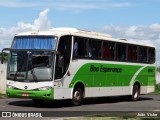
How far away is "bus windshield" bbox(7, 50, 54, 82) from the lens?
20.6 m

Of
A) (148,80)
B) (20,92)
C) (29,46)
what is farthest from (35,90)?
(148,80)

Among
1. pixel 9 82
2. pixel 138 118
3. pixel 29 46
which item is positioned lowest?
pixel 138 118

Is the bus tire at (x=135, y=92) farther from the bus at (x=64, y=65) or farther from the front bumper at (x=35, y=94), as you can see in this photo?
the front bumper at (x=35, y=94)

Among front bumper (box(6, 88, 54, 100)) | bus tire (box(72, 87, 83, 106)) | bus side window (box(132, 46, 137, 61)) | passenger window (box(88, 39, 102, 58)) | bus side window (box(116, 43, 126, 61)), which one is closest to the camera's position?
front bumper (box(6, 88, 54, 100))

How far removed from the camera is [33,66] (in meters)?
20.7

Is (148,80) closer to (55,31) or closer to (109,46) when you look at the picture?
(109,46)

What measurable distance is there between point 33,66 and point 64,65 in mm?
1436

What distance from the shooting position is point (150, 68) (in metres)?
30.1

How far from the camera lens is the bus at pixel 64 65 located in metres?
20.7

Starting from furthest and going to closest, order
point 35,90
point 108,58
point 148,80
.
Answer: point 148,80, point 108,58, point 35,90

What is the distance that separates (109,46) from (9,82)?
6187mm

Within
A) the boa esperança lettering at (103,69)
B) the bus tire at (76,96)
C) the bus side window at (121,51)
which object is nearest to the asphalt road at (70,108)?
the bus tire at (76,96)

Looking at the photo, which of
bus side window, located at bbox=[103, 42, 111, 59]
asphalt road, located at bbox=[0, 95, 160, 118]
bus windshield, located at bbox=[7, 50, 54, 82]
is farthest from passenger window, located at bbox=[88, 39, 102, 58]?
bus windshield, located at bbox=[7, 50, 54, 82]

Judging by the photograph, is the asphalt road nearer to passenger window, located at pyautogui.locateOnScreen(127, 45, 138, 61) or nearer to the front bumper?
the front bumper
